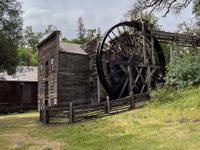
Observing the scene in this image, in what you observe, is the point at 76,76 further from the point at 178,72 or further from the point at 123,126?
the point at 123,126

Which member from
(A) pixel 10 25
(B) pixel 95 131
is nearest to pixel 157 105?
(B) pixel 95 131

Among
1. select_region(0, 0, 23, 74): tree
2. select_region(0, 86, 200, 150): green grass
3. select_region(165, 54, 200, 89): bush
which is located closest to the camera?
select_region(0, 86, 200, 150): green grass

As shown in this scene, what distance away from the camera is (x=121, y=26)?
79.0 ft

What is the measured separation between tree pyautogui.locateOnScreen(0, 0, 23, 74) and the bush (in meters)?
12.6

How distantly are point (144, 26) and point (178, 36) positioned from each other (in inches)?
139

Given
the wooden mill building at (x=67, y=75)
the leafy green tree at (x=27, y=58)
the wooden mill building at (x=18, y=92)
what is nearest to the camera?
the wooden mill building at (x=67, y=75)

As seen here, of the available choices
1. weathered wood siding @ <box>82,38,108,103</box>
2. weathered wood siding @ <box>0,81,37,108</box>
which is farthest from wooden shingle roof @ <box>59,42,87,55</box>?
weathered wood siding @ <box>0,81,37,108</box>

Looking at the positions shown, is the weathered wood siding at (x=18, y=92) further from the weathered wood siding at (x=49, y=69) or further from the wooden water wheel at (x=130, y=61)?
the wooden water wheel at (x=130, y=61)

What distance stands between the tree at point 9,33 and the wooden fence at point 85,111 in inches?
325

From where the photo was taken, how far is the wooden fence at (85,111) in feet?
52.2

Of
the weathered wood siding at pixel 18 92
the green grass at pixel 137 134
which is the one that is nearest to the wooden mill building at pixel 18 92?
the weathered wood siding at pixel 18 92

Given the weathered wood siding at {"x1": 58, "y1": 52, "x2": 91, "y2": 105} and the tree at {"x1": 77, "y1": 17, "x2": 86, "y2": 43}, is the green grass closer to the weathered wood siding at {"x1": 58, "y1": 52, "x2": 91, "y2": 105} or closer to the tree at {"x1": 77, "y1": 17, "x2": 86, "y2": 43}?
the weathered wood siding at {"x1": 58, "y1": 52, "x2": 91, "y2": 105}

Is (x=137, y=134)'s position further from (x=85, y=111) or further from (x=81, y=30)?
(x=81, y=30)

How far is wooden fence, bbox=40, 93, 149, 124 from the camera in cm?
1590
